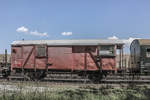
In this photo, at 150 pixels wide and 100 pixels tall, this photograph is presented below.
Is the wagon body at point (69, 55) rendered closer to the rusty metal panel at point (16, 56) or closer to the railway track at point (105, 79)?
the rusty metal panel at point (16, 56)

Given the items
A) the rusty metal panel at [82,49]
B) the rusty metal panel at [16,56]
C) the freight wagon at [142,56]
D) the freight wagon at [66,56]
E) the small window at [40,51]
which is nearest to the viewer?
the freight wagon at [66,56]

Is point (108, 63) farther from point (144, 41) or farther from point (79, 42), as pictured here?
point (144, 41)

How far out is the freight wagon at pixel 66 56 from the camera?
50.4ft

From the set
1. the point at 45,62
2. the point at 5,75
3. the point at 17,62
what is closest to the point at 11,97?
the point at 45,62

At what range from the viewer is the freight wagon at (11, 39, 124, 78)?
1536 centimetres

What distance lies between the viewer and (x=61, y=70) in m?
16.2

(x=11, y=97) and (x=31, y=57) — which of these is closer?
(x=11, y=97)

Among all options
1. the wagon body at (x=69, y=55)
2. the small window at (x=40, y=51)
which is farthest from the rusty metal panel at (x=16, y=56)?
the small window at (x=40, y=51)

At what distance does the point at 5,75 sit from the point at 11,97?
36.9ft

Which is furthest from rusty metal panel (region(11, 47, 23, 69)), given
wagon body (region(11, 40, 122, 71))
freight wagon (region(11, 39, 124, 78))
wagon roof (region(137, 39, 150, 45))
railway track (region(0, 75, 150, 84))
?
wagon roof (region(137, 39, 150, 45))

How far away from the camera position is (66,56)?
15773 mm

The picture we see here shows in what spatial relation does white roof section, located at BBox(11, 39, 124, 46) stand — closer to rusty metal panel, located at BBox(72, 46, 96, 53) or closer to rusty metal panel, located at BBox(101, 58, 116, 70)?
rusty metal panel, located at BBox(72, 46, 96, 53)

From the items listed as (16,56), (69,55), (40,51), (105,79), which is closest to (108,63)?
(105,79)

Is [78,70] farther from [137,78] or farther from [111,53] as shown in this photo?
[137,78]
